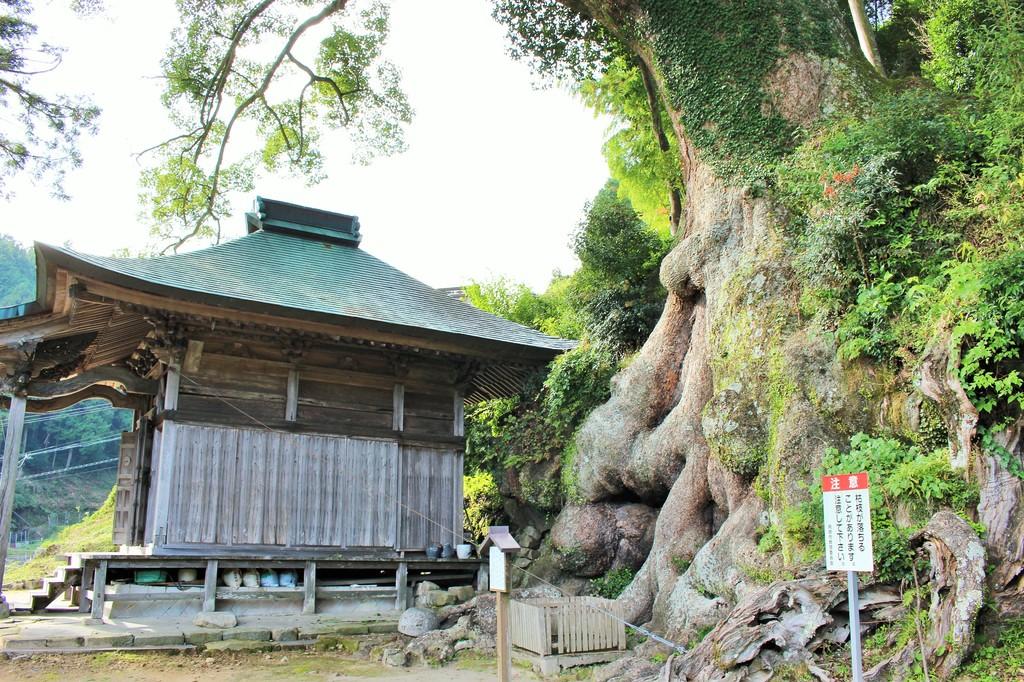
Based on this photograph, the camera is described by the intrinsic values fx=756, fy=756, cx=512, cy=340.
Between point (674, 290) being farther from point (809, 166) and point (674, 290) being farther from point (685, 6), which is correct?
point (685, 6)

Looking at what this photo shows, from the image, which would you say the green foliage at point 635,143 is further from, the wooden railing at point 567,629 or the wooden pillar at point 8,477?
the wooden pillar at point 8,477

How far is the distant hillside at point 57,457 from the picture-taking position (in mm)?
37375

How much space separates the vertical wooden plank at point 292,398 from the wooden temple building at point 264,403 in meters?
0.02

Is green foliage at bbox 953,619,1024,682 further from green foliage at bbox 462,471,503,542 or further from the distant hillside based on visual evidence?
the distant hillside

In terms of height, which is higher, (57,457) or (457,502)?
(57,457)

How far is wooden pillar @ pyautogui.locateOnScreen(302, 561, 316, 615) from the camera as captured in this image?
10453 mm

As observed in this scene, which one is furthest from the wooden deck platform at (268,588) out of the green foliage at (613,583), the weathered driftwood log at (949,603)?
the weathered driftwood log at (949,603)

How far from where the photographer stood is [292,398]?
11234 mm

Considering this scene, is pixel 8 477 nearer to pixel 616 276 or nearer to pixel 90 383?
pixel 90 383

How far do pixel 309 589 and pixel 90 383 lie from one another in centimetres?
461

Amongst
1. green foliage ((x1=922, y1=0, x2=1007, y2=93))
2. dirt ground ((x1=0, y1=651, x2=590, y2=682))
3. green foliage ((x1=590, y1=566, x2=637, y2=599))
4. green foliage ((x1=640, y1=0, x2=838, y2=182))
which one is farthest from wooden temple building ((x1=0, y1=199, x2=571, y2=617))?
green foliage ((x1=922, y1=0, x2=1007, y2=93))

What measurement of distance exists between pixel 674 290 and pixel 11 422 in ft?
29.9

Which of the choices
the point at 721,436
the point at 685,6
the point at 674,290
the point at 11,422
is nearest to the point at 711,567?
the point at 721,436

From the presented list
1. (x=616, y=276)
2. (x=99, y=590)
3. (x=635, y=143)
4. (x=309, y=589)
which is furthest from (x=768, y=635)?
(x=635, y=143)
